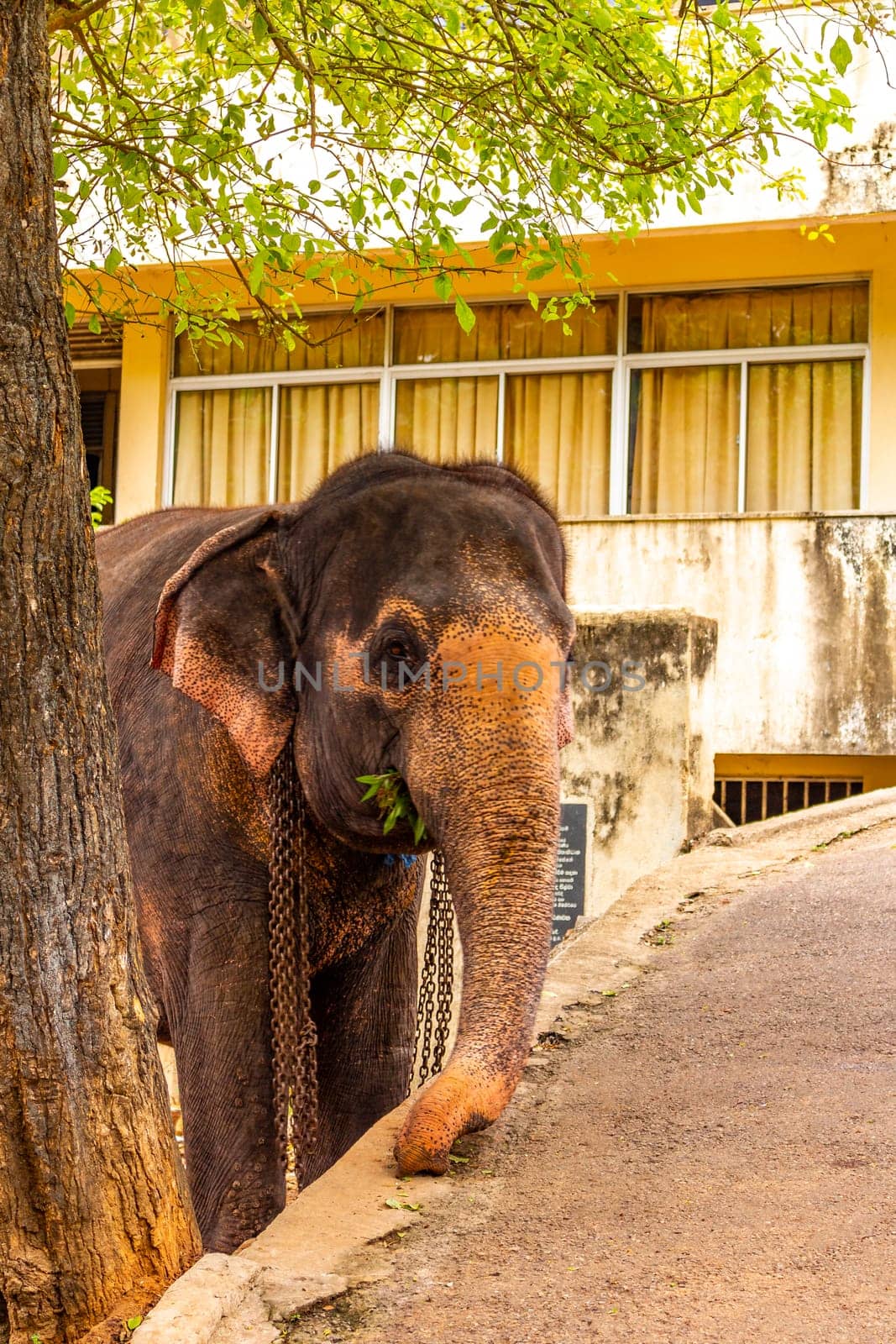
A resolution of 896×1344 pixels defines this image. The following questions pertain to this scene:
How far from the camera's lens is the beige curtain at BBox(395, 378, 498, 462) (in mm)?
14508

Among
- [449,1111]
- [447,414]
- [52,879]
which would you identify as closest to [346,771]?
[449,1111]

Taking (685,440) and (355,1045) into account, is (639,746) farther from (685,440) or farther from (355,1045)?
(685,440)

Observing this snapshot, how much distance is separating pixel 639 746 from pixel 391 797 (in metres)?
4.42

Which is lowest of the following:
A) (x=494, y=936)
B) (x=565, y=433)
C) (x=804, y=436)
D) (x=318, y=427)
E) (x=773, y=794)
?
(x=773, y=794)

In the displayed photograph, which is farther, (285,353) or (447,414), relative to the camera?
(285,353)

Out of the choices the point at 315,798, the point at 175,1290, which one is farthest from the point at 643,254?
the point at 175,1290

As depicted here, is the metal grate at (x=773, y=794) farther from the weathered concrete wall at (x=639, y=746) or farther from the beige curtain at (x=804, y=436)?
the weathered concrete wall at (x=639, y=746)

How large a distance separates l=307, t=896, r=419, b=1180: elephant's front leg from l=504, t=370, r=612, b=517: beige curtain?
9291 millimetres

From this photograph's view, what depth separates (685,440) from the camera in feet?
45.8

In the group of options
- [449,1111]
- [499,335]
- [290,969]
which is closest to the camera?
[449,1111]

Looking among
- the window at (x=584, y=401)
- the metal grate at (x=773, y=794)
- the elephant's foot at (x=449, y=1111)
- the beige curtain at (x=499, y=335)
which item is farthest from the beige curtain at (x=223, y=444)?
the elephant's foot at (x=449, y=1111)

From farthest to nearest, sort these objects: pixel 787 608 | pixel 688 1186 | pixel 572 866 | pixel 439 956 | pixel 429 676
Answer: pixel 787 608
pixel 572 866
pixel 439 956
pixel 429 676
pixel 688 1186

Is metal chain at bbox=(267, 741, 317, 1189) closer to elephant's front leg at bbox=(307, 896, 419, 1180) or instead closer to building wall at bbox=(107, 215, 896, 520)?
elephant's front leg at bbox=(307, 896, 419, 1180)

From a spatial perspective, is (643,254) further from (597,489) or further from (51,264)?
(51,264)
